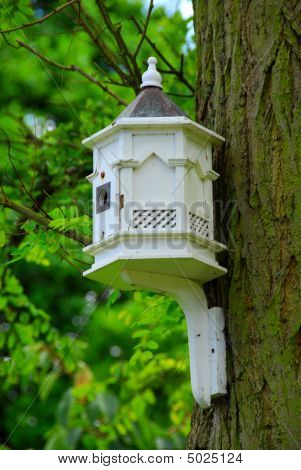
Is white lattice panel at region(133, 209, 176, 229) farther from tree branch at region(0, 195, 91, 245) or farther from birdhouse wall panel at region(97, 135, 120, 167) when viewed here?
tree branch at region(0, 195, 91, 245)

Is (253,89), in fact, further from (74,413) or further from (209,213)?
(74,413)

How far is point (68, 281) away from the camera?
9.38m

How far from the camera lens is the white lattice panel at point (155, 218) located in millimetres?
2691

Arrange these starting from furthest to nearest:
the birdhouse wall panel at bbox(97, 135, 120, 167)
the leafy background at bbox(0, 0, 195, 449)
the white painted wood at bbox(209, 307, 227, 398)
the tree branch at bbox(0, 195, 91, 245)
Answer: the leafy background at bbox(0, 0, 195, 449) < the tree branch at bbox(0, 195, 91, 245) < the birdhouse wall panel at bbox(97, 135, 120, 167) < the white painted wood at bbox(209, 307, 227, 398)

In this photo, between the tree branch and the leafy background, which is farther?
the leafy background

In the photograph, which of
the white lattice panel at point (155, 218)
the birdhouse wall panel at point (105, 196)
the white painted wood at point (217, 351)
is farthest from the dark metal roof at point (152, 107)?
the white painted wood at point (217, 351)

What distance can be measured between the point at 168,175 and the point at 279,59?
20.4 inches

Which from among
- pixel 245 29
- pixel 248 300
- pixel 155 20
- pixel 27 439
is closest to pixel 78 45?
pixel 155 20

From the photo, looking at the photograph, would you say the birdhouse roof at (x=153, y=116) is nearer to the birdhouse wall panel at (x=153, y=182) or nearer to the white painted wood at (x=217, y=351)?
the birdhouse wall panel at (x=153, y=182)

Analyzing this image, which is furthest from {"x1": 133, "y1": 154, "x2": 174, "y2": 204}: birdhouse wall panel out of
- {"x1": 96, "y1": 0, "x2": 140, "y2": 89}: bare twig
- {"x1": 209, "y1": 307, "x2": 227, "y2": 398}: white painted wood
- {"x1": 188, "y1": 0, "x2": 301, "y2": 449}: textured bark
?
{"x1": 96, "y1": 0, "x2": 140, "y2": 89}: bare twig

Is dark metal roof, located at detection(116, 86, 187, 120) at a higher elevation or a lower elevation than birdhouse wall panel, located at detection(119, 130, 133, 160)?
higher

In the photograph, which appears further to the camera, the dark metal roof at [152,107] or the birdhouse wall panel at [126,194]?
the dark metal roof at [152,107]

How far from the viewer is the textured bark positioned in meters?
2.59

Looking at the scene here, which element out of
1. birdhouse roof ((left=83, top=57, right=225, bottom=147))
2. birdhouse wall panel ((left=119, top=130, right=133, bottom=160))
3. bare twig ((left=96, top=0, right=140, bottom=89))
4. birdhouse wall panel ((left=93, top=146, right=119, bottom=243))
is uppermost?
bare twig ((left=96, top=0, right=140, bottom=89))
